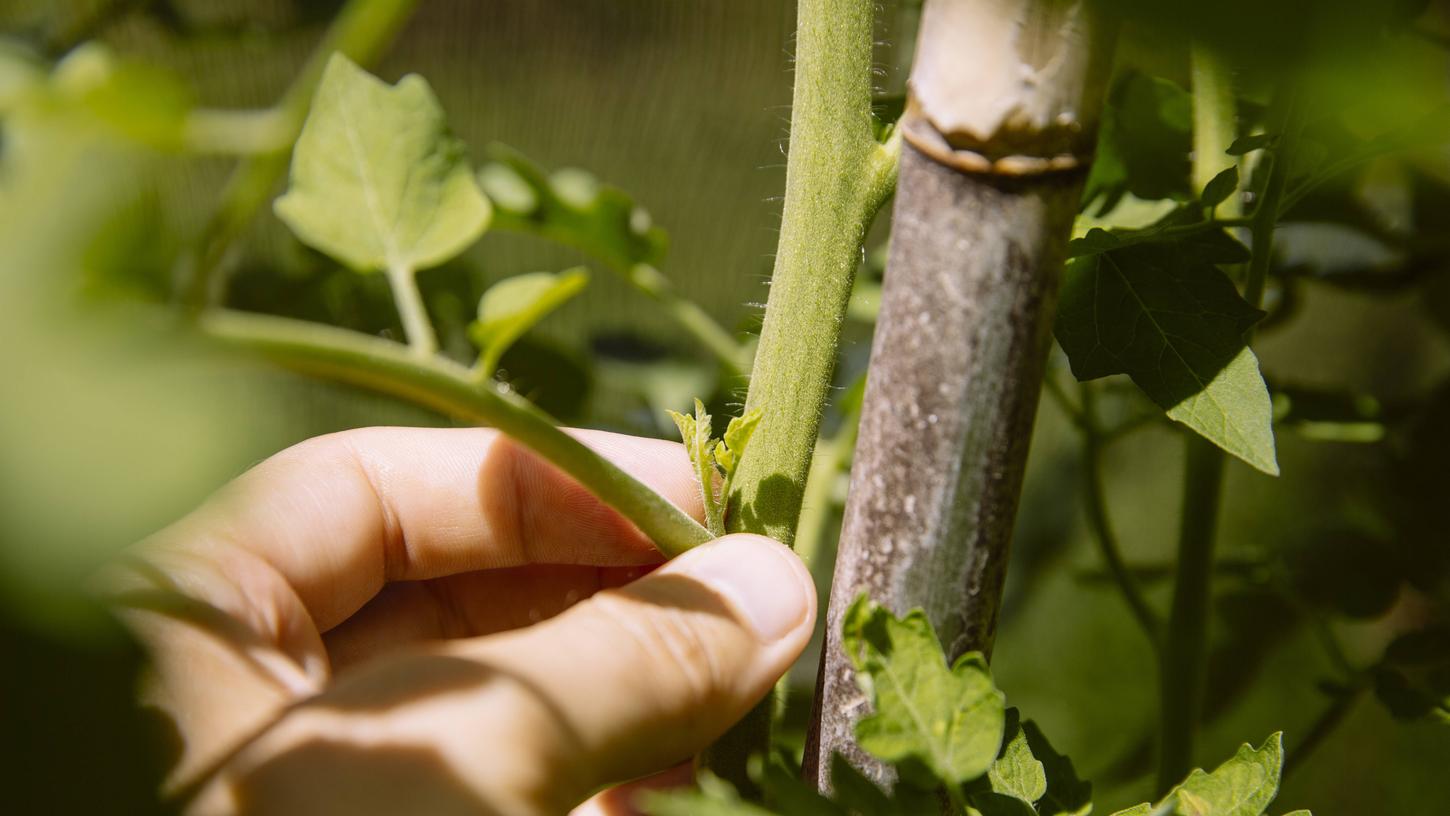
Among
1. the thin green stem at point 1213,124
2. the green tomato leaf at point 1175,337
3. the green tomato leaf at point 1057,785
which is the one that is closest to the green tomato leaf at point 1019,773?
the green tomato leaf at point 1057,785

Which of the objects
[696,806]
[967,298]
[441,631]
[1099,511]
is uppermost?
[967,298]

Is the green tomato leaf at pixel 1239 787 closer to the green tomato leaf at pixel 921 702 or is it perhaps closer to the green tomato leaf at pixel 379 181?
the green tomato leaf at pixel 921 702

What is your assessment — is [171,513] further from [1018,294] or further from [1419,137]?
[1419,137]

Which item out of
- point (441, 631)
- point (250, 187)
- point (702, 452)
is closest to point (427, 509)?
point (441, 631)

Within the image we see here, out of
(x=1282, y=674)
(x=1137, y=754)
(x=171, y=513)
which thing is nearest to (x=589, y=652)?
(x=171, y=513)

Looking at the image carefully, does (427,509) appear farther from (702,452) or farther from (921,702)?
(921,702)

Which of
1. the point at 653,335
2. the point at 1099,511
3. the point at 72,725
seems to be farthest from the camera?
the point at 653,335
